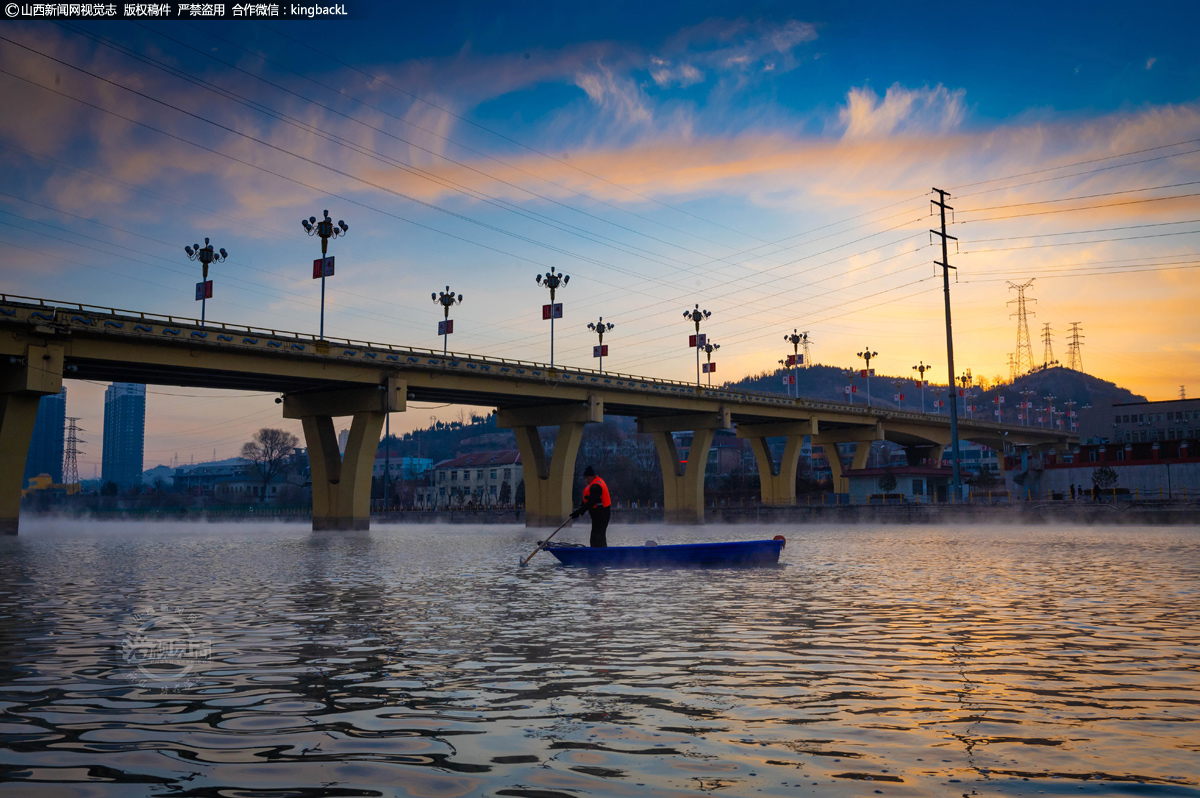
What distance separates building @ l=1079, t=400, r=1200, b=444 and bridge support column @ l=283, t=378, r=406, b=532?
121209 mm

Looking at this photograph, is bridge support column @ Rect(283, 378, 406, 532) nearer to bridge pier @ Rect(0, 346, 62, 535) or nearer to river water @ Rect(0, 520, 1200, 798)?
bridge pier @ Rect(0, 346, 62, 535)

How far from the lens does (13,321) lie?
43.5 meters

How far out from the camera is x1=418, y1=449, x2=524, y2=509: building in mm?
176375

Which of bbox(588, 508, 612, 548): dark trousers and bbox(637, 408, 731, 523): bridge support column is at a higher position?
→ bbox(637, 408, 731, 523): bridge support column

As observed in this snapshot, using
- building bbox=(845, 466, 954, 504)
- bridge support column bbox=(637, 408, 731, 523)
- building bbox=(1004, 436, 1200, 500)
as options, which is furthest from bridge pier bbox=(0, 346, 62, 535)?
building bbox=(845, 466, 954, 504)

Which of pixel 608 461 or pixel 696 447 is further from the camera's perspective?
pixel 608 461

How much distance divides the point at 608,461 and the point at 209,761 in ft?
594

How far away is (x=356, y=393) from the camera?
206ft

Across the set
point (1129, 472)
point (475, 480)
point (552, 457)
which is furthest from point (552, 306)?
point (475, 480)

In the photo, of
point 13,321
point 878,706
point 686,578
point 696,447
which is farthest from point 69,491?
point 878,706

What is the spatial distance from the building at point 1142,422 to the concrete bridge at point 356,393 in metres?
75.0

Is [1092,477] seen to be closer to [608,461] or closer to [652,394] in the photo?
[652,394]

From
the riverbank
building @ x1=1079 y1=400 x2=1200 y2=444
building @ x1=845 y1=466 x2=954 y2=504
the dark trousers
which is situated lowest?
the riverbank

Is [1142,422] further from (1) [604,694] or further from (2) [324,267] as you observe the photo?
(1) [604,694]
